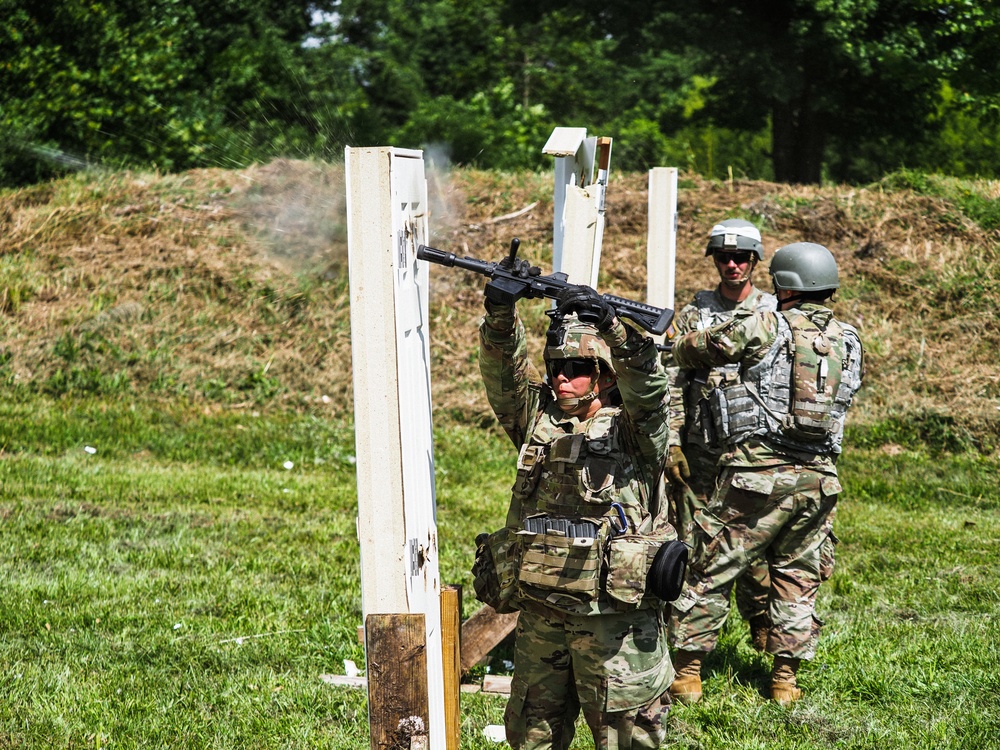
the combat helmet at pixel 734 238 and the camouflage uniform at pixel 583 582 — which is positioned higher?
the combat helmet at pixel 734 238

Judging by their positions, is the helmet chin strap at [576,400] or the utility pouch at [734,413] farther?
the utility pouch at [734,413]

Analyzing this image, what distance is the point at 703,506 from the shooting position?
20.1 ft

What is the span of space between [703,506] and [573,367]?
2458 millimetres

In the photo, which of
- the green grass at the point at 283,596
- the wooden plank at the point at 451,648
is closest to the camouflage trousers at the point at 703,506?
the green grass at the point at 283,596

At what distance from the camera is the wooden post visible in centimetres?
557

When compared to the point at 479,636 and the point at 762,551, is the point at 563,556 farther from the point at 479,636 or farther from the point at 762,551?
the point at 762,551

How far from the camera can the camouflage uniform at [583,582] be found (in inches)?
154

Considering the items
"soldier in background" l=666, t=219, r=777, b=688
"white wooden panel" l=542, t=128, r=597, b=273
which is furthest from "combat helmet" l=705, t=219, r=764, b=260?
"white wooden panel" l=542, t=128, r=597, b=273

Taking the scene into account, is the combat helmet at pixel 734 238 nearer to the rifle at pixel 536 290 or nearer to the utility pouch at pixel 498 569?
the rifle at pixel 536 290

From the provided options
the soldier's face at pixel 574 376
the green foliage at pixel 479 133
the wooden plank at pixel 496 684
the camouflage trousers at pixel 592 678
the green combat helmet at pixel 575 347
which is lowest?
the wooden plank at pixel 496 684

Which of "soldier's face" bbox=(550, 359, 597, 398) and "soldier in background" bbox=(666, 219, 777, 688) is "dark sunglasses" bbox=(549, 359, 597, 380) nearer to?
"soldier's face" bbox=(550, 359, 597, 398)

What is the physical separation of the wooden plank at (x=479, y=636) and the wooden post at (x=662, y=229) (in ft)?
5.60

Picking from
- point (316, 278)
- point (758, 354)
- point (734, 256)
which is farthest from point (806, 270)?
point (316, 278)

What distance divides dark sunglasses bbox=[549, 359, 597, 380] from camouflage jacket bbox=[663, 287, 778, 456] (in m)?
1.96
